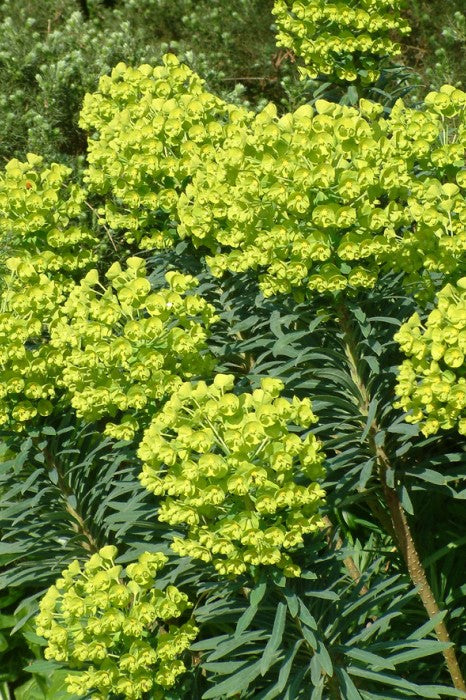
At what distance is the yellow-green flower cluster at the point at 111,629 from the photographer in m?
2.74

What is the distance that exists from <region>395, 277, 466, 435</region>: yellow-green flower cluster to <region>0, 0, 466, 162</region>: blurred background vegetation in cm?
354

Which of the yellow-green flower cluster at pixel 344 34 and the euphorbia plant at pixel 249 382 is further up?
the yellow-green flower cluster at pixel 344 34

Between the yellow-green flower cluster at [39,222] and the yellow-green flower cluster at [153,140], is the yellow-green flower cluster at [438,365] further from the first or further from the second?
the yellow-green flower cluster at [39,222]

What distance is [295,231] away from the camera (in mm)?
2939

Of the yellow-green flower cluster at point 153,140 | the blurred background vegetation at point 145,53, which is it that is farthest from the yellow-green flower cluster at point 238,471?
the blurred background vegetation at point 145,53

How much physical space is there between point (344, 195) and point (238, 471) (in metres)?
0.90

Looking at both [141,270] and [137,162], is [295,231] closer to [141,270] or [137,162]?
[141,270]

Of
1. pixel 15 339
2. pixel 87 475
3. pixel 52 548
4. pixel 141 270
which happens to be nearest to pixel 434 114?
pixel 141 270

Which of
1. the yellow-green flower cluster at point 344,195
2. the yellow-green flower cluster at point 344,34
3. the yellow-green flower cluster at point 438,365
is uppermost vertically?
the yellow-green flower cluster at point 344,34

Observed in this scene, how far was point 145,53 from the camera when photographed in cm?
711

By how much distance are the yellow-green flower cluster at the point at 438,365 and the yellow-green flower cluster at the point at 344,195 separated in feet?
0.95

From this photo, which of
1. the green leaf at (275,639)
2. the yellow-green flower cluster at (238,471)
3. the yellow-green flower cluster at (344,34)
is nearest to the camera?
the yellow-green flower cluster at (238,471)

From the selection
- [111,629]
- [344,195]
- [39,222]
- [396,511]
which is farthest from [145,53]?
[111,629]

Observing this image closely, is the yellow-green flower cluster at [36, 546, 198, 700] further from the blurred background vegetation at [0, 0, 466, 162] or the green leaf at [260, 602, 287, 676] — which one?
the blurred background vegetation at [0, 0, 466, 162]
